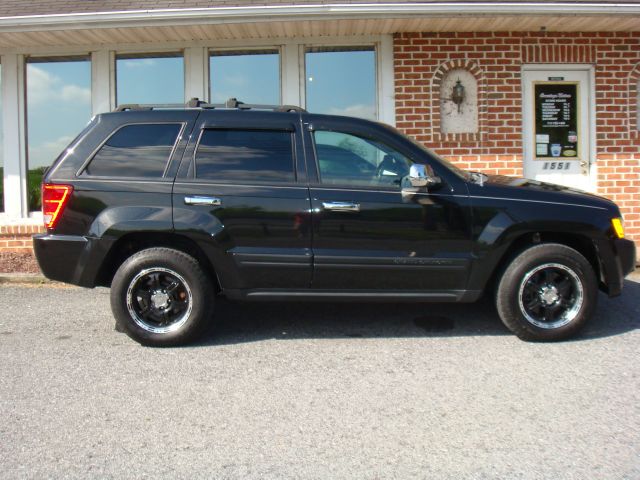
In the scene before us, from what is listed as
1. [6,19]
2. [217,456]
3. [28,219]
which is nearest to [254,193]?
[217,456]

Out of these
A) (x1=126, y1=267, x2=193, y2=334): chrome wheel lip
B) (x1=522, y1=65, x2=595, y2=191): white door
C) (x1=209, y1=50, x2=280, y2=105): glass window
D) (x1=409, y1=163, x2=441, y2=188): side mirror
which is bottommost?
(x1=126, y1=267, x2=193, y2=334): chrome wheel lip

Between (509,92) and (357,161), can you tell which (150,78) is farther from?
(509,92)

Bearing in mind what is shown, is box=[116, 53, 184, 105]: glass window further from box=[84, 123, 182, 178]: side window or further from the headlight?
the headlight

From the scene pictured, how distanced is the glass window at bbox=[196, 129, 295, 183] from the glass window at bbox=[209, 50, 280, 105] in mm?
3520

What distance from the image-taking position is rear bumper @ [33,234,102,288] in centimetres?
466

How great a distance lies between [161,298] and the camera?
4.72m

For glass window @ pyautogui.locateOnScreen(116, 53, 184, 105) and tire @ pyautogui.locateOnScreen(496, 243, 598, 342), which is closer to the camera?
tire @ pyautogui.locateOnScreen(496, 243, 598, 342)

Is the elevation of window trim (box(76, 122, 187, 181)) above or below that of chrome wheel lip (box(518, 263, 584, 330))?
above

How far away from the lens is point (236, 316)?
5.65m

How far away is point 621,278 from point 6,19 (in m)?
7.17

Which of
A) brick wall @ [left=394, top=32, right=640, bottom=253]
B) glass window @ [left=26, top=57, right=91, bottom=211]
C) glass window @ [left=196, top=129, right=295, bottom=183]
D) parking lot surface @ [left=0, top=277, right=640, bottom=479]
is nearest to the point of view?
parking lot surface @ [left=0, top=277, right=640, bottom=479]

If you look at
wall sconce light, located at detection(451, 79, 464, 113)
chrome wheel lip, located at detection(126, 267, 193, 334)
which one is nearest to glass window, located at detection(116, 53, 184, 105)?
wall sconce light, located at detection(451, 79, 464, 113)

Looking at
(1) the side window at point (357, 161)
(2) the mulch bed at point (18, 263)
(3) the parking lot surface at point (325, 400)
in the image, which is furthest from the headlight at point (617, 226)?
(2) the mulch bed at point (18, 263)

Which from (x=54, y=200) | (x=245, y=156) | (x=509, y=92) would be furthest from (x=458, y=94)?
(x=54, y=200)
